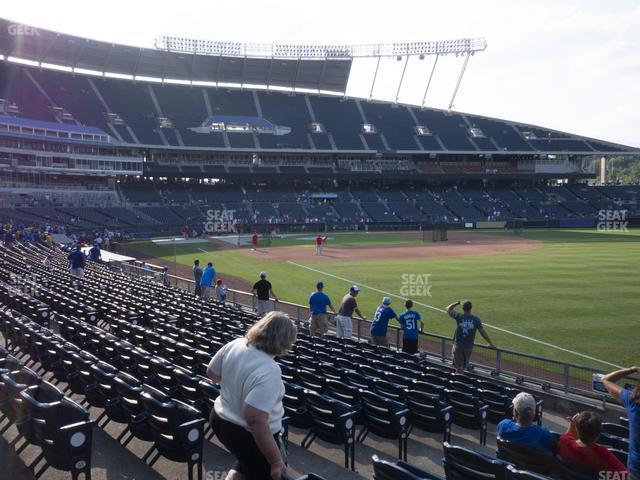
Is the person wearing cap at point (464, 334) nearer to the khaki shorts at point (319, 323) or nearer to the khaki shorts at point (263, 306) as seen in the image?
the khaki shorts at point (319, 323)

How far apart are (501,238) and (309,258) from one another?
Answer: 25871 mm

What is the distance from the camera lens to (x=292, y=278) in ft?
89.9

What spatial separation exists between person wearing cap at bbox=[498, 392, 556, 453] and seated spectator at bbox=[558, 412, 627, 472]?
0.88 feet

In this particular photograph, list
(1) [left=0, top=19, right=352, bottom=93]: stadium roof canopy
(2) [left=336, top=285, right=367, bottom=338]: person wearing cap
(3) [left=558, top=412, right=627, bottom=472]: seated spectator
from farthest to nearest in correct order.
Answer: (1) [left=0, top=19, right=352, bottom=93]: stadium roof canopy < (2) [left=336, top=285, right=367, bottom=338]: person wearing cap < (3) [left=558, top=412, right=627, bottom=472]: seated spectator

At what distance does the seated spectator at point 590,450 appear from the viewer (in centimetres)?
446

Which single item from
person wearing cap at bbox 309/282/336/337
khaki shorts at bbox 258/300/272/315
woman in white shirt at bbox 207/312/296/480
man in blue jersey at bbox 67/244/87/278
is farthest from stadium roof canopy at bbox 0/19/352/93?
woman in white shirt at bbox 207/312/296/480

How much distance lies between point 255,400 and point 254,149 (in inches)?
2746

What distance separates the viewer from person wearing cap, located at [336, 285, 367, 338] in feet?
43.9

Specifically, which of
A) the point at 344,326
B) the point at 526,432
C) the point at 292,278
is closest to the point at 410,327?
the point at 344,326

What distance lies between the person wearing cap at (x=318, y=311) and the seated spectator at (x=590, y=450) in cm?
928

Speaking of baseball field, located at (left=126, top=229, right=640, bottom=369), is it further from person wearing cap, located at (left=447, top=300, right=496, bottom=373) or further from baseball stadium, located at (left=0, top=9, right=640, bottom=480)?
person wearing cap, located at (left=447, top=300, right=496, bottom=373)

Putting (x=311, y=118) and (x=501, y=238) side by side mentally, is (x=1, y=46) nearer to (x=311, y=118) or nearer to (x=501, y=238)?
(x=311, y=118)

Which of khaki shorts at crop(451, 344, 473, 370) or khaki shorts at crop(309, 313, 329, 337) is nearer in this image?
khaki shorts at crop(451, 344, 473, 370)

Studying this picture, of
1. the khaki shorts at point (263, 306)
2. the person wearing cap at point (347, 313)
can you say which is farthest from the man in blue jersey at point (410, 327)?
the khaki shorts at point (263, 306)
